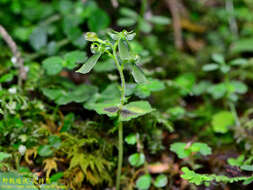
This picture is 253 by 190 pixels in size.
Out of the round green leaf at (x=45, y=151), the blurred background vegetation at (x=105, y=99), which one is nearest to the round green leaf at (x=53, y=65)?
the blurred background vegetation at (x=105, y=99)

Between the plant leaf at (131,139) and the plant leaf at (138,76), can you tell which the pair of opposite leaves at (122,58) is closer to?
the plant leaf at (138,76)

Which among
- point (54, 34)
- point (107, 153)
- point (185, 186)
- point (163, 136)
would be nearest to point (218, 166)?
point (185, 186)

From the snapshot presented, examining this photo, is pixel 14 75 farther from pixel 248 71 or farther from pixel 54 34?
pixel 248 71

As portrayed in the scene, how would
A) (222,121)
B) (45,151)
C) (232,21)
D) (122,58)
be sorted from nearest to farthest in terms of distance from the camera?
(122,58), (45,151), (222,121), (232,21)

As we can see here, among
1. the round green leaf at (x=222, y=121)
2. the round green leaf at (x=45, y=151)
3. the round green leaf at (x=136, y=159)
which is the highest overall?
the round green leaf at (x=222, y=121)

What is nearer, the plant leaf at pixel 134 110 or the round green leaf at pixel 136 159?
the plant leaf at pixel 134 110

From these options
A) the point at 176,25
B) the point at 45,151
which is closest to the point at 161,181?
the point at 45,151

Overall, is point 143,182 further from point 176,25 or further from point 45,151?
point 176,25

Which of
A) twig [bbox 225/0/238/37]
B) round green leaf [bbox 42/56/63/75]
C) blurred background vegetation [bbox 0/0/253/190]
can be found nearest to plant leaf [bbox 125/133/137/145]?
blurred background vegetation [bbox 0/0/253/190]

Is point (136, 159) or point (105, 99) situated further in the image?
point (105, 99)

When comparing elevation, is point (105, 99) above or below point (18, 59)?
below

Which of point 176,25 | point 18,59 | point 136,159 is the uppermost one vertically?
point 176,25

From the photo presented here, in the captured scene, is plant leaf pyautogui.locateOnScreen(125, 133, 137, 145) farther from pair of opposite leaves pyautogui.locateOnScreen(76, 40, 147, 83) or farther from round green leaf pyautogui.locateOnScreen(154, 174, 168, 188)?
pair of opposite leaves pyautogui.locateOnScreen(76, 40, 147, 83)
